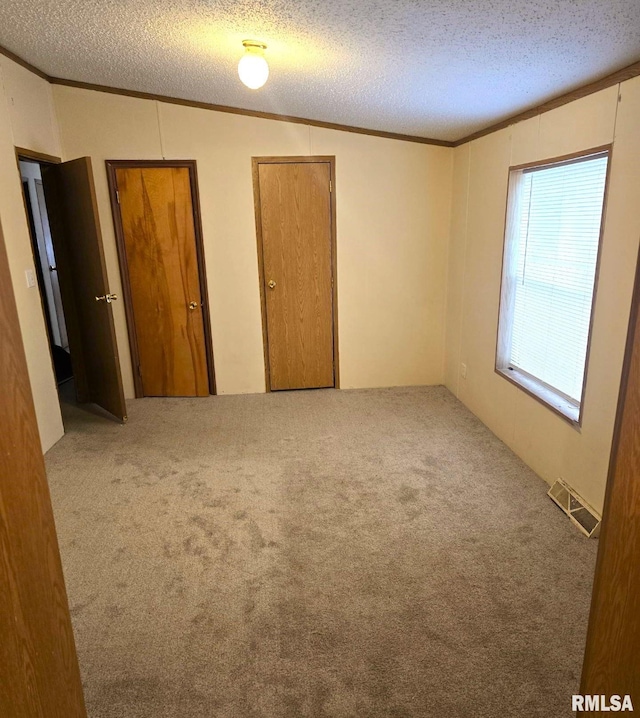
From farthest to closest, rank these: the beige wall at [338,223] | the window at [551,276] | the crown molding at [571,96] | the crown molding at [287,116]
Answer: the beige wall at [338,223], the crown molding at [287,116], the window at [551,276], the crown molding at [571,96]

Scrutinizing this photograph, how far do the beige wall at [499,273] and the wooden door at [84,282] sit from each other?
2793mm

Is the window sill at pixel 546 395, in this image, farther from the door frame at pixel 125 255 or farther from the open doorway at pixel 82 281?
the open doorway at pixel 82 281

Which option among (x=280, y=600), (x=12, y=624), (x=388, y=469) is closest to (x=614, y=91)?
(x=388, y=469)

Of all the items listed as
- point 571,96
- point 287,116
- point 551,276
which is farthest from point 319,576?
point 287,116

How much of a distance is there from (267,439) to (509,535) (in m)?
1.79

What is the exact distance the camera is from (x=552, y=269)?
9.49ft

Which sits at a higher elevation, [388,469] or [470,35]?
[470,35]

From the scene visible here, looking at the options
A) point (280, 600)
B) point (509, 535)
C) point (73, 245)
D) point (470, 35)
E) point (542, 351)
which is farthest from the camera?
point (73, 245)

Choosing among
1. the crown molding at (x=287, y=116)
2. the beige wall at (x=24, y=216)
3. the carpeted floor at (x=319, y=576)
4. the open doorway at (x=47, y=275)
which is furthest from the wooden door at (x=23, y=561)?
the open doorway at (x=47, y=275)

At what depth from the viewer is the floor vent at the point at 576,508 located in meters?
2.40

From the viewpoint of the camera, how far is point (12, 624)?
0.87m

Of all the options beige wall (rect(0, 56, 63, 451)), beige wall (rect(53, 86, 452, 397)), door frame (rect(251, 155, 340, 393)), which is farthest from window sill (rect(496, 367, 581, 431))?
beige wall (rect(0, 56, 63, 451))

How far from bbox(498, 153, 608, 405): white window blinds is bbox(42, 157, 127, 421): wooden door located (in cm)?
289

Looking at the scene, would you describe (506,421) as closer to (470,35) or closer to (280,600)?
(280,600)
